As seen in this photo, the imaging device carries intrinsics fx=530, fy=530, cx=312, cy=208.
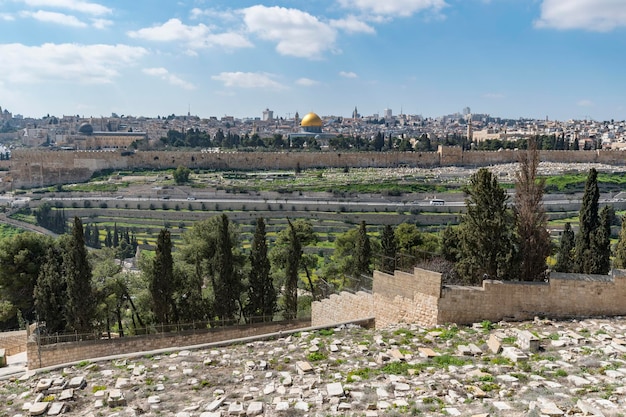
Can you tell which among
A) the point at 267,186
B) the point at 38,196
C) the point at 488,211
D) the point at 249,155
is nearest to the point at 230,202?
the point at 267,186

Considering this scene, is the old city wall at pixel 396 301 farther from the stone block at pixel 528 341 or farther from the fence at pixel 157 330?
the fence at pixel 157 330

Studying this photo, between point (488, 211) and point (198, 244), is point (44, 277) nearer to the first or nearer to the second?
point (198, 244)

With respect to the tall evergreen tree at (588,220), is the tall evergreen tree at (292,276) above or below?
below

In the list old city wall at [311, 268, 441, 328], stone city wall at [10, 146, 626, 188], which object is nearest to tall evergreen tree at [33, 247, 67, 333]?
old city wall at [311, 268, 441, 328]

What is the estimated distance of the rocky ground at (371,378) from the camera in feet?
17.4

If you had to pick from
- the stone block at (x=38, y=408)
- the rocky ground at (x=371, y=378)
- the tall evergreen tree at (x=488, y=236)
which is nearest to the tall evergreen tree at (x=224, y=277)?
the rocky ground at (x=371, y=378)

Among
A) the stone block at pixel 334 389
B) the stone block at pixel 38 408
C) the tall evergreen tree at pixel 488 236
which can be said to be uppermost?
the tall evergreen tree at pixel 488 236

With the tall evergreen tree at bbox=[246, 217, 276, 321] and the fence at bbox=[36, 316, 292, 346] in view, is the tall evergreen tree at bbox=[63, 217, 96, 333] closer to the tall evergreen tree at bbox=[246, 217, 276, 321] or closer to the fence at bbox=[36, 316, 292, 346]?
the fence at bbox=[36, 316, 292, 346]

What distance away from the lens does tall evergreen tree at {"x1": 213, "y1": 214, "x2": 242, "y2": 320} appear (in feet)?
38.5

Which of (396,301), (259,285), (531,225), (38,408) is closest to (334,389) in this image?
(38,408)

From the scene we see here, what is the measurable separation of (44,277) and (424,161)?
188ft

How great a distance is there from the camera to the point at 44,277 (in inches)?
463

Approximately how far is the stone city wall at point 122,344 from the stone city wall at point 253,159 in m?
52.1

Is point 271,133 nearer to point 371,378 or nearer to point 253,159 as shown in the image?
point 253,159
